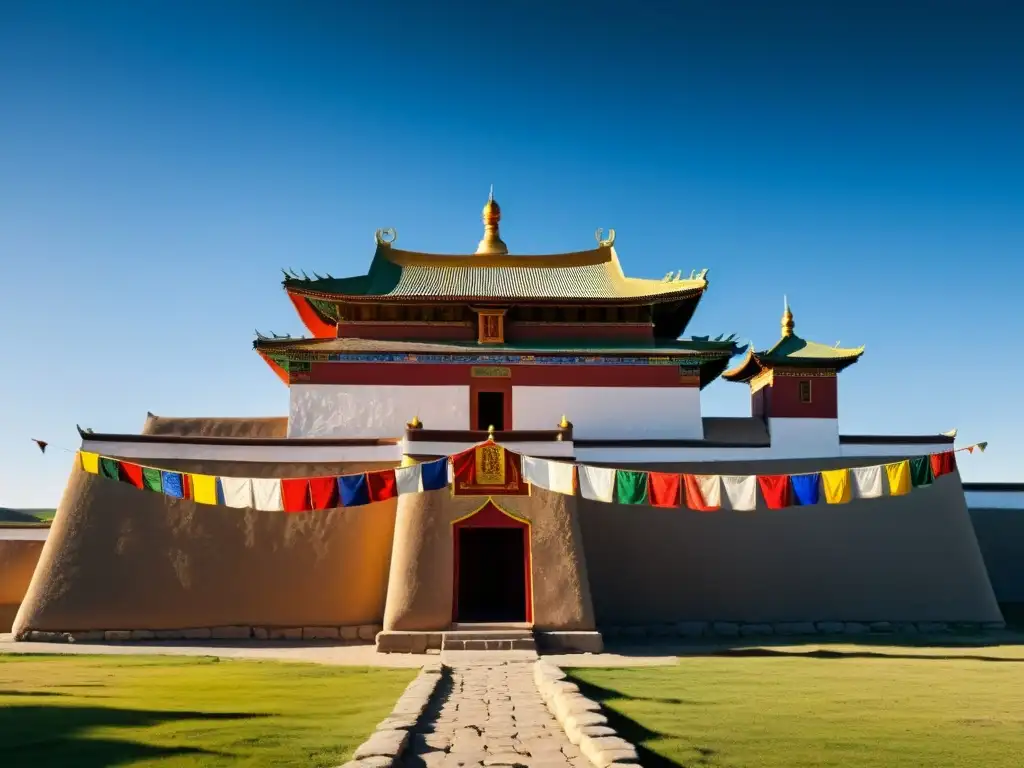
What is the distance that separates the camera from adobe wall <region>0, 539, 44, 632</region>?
1743cm

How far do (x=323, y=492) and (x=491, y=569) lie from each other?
5.59m

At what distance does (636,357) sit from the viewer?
65.5 ft

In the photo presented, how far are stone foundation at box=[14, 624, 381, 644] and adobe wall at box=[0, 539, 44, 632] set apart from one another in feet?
9.76

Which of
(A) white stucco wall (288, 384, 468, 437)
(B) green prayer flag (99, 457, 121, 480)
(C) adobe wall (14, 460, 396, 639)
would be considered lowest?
(C) adobe wall (14, 460, 396, 639)

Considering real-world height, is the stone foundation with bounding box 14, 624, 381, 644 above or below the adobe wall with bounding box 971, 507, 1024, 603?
below

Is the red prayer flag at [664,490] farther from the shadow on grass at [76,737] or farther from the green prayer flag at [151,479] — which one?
the green prayer flag at [151,479]

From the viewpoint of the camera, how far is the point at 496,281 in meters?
22.1

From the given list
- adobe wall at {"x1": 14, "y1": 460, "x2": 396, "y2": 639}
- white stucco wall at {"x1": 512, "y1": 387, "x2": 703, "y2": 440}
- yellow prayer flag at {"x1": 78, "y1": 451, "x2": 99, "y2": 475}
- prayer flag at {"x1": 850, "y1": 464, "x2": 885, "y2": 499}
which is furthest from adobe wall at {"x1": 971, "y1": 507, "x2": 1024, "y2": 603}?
yellow prayer flag at {"x1": 78, "y1": 451, "x2": 99, "y2": 475}

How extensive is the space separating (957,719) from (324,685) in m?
6.54

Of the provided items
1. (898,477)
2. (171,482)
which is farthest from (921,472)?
(171,482)

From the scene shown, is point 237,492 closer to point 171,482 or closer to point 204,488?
point 204,488

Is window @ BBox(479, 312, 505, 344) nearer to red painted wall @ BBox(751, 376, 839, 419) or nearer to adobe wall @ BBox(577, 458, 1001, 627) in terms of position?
adobe wall @ BBox(577, 458, 1001, 627)

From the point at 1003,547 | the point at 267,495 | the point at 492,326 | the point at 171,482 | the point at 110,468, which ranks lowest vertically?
the point at 1003,547

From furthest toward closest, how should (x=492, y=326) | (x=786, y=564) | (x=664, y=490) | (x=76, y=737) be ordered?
1. (x=492, y=326)
2. (x=786, y=564)
3. (x=664, y=490)
4. (x=76, y=737)
